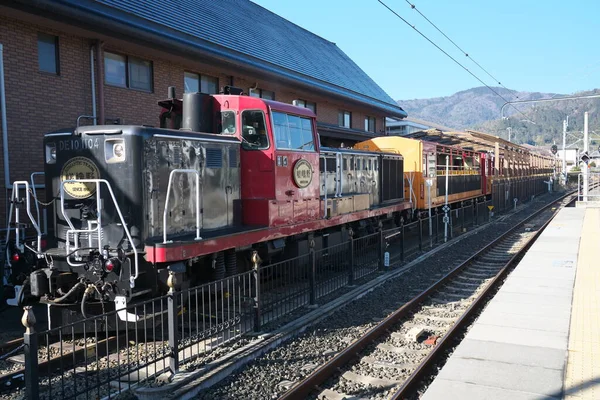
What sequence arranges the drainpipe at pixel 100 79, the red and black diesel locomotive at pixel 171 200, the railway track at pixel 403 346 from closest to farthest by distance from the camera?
the railway track at pixel 403 346, the red and black diesel locomotive at pixel 171 200, the drainpipe at pixel 100 79

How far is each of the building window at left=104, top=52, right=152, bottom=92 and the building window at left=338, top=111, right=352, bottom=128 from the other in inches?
453

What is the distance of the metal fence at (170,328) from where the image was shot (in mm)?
5688

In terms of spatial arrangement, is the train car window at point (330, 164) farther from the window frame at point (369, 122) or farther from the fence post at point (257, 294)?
the window frame at point (369, 122)

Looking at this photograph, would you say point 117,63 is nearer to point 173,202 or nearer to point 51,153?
point 51,153

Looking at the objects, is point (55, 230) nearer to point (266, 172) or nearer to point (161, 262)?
point (161, 262)

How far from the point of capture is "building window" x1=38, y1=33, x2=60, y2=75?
10.8 metres

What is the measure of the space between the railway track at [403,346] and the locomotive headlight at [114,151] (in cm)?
407

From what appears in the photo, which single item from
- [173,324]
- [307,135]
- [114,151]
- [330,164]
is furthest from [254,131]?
[173,324]

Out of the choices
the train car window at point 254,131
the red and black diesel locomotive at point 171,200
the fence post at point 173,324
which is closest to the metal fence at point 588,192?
the red and black diesel locomotive at point 171,200

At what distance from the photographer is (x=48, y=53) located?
10.9 meters

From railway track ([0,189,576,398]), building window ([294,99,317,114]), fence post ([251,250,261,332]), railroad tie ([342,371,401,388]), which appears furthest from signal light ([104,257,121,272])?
building window ([294,99,317,114])

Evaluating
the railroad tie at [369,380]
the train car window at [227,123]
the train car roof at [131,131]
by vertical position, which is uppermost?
the train car window at [227,123]

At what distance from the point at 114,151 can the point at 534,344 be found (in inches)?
261

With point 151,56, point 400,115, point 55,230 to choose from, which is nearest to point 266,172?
point 55,230
